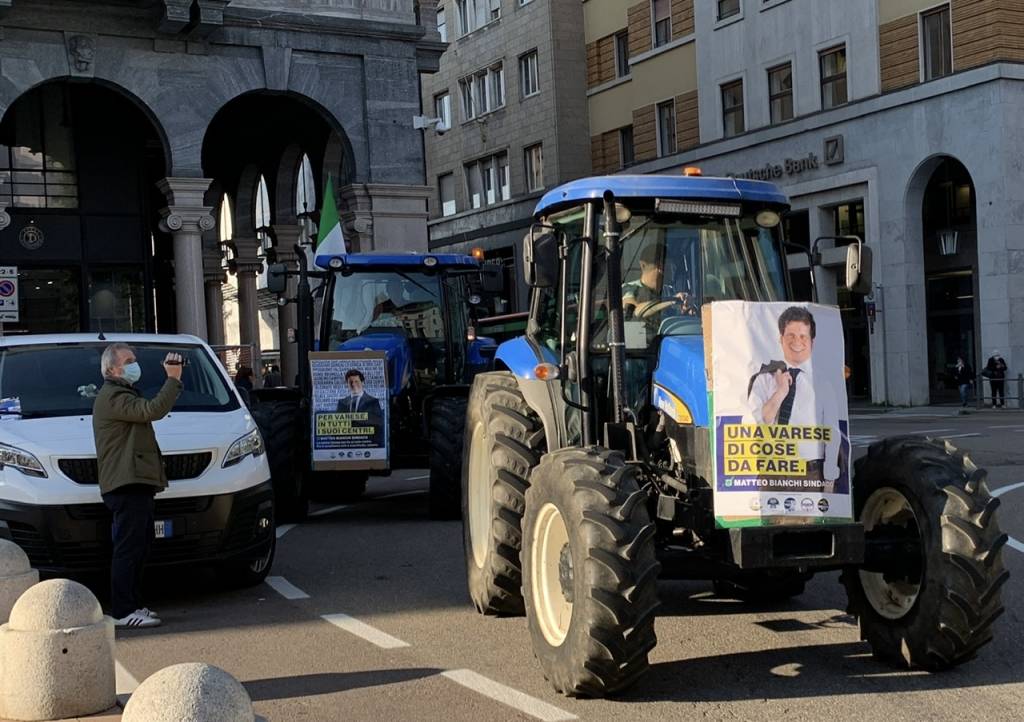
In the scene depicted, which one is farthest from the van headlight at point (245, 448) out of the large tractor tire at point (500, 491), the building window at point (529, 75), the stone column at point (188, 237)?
the building window at point (529, 75)

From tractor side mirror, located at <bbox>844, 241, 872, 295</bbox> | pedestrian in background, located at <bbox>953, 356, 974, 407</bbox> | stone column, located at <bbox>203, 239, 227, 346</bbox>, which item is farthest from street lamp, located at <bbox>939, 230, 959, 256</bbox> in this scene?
tractor side mirror, located at <bbox>844, 241, 872, 295</bbox>

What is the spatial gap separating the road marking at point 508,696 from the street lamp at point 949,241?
31.2 metres

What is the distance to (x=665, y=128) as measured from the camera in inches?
1734

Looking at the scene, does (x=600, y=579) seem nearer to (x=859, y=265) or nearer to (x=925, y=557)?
(x=925, y=557)

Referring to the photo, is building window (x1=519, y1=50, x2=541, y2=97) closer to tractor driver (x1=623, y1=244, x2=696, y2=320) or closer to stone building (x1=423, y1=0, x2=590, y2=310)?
stone building (x1=423, y1=0, x2=590, y2=310)

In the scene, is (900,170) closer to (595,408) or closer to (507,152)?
(507,152)

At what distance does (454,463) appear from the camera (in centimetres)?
1323

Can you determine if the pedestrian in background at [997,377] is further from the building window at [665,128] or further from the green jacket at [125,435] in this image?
the green jacket at [125,435]

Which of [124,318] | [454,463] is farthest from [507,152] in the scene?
[454,463]

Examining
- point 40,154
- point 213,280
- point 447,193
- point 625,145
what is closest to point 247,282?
point 213,280

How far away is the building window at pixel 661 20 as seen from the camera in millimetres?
43438

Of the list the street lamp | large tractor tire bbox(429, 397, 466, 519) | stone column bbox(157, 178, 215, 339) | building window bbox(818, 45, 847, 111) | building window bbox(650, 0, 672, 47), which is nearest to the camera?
large tractor tire bbox(429, 397, 466, 519)

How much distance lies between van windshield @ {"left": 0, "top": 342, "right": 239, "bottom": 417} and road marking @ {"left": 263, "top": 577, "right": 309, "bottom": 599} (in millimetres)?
1328

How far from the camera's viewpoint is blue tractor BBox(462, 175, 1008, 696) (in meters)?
5.92
